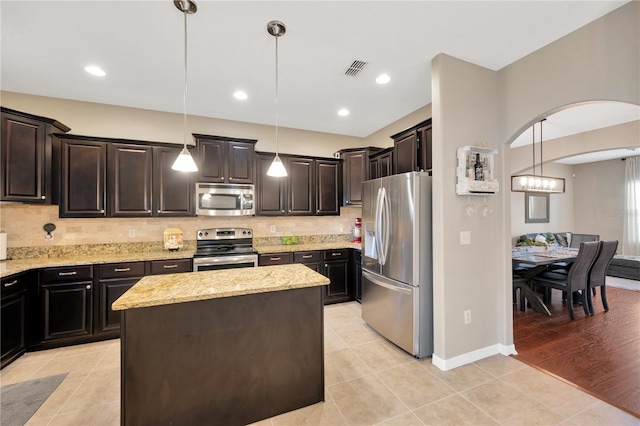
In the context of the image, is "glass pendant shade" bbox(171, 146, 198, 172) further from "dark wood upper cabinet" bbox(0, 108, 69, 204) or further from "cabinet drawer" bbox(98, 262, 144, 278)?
"dark wood upper cabinet" bbox(0, 108, 69, 204)

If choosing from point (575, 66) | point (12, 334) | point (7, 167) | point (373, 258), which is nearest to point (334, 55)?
point (575, 66)

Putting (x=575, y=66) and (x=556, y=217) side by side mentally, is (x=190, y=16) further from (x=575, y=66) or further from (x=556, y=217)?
(x=556, y=217)

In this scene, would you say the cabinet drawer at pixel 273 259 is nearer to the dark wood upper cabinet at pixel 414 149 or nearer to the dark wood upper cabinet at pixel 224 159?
the dark wood upper cabinet at pixel 224 159

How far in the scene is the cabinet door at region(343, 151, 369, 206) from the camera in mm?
4566

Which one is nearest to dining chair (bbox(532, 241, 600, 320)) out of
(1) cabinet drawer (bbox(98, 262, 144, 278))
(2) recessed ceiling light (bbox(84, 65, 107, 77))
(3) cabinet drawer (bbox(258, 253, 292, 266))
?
(3) cabinet drawer (bbox(258, 253, 292, 266))

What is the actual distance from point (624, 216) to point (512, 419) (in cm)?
820

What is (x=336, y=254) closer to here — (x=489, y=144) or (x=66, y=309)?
(x=489, y=144)

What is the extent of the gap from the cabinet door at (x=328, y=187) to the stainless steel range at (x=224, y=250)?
4.25ft

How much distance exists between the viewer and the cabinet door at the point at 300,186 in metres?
4.33

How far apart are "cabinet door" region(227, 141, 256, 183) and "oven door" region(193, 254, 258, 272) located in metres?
1.16

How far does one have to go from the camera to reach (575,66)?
218 cm

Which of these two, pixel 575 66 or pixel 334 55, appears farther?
pixel 334 55

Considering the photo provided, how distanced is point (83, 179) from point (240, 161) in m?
1.93

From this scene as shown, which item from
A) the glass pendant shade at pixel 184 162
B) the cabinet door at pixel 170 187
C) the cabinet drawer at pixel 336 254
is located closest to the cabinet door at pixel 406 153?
the cabinet drawer at pixel 336 254
